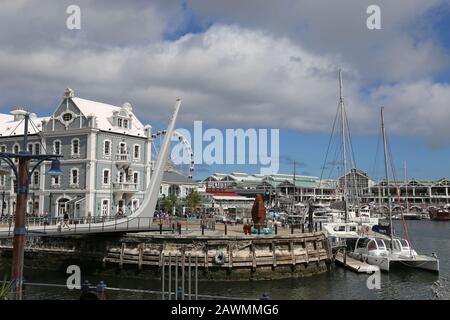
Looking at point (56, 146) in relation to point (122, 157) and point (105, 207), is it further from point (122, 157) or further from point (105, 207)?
point (105, 207)

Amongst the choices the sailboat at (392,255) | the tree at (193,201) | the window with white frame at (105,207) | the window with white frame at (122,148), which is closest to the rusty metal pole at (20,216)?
the sailboat at (392,255)

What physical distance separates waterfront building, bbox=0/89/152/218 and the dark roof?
2565 cm

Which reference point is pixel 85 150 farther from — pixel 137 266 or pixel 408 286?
pixel 408 286

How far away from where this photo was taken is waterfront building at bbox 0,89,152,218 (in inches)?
2153

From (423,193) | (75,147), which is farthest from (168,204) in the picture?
(423,193)

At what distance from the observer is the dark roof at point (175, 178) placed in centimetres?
8662

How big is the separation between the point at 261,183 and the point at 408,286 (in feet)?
506

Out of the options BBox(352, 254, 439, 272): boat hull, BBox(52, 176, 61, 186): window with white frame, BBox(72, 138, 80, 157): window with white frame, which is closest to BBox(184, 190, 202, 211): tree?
BBox(52, 176, 61, 186): window with white frame

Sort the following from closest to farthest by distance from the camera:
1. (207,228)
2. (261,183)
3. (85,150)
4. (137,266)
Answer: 1. (137,266)
2. (207,228)
3. (85,150)
4. (261,183)

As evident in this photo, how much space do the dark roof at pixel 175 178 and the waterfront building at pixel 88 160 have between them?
84.2 feet
